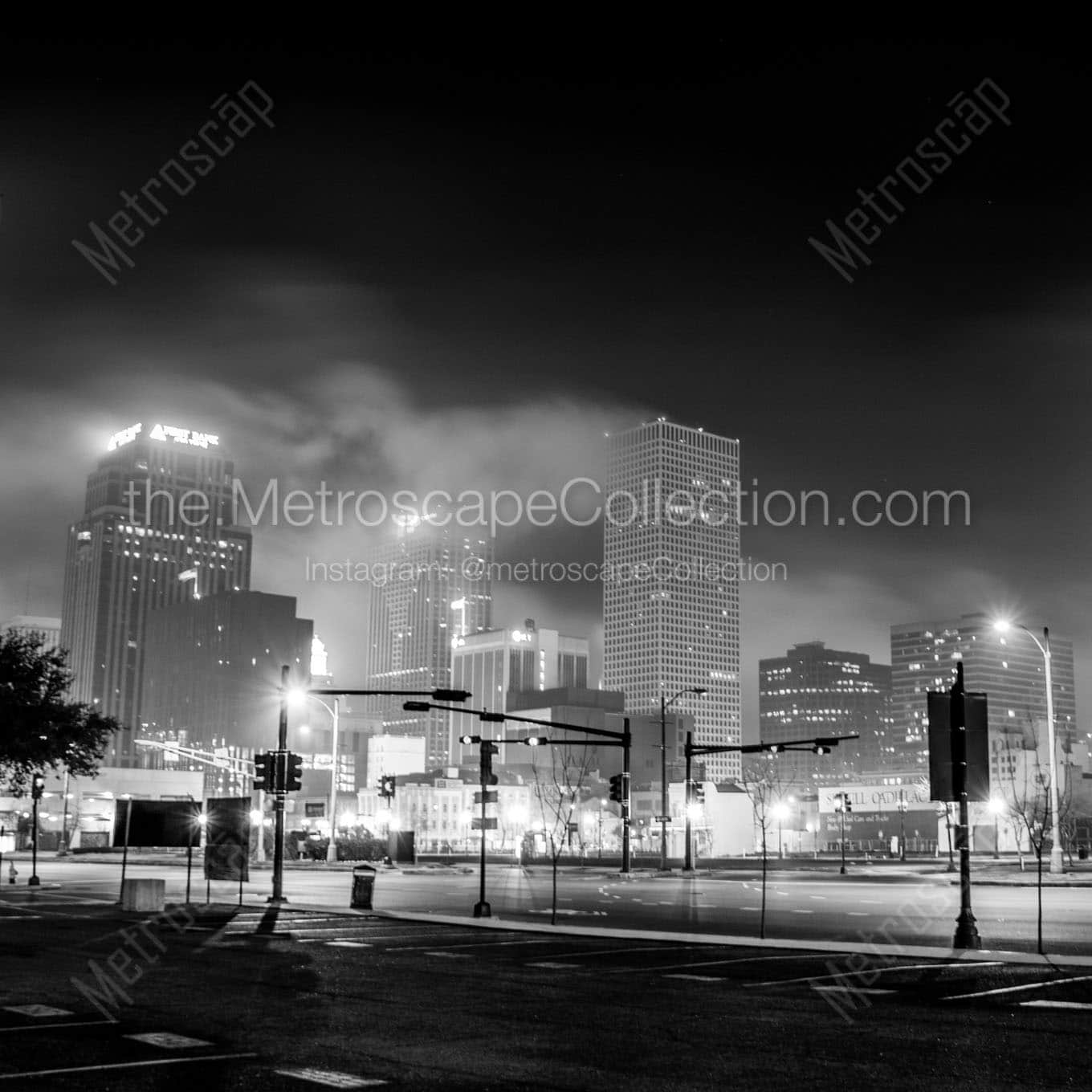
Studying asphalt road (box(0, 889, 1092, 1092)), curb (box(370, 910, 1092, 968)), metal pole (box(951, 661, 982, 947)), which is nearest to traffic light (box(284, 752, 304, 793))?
curb (box(370, 910, 1092, 968))

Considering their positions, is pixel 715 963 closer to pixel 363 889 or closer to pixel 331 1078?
pixel 331 1078

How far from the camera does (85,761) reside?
60.5m

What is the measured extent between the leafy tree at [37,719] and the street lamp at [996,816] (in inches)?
3115

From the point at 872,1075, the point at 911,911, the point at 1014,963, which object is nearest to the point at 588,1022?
the point at 872,1075

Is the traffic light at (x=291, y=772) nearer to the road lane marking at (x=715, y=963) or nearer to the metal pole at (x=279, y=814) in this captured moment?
the metal pole at (x=279, y=814)

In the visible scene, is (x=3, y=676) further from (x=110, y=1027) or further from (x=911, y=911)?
(x=110, y=1027)

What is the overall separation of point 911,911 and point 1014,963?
15556 millimetres

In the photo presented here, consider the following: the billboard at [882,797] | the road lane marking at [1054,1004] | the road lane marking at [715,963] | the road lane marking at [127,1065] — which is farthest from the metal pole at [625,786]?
the billboard at [882,797]

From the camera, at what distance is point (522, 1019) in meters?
15.1

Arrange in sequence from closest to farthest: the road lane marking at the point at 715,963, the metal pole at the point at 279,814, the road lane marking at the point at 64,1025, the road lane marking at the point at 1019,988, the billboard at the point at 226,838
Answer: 1. the road lane marking at the point at 64,1025
2. the road lane marking at the point at 1019,988
3. the road lane marking at the point at 715,963
4. the billboard at the point at 226,838
5. the metal pole at the point at 279,814

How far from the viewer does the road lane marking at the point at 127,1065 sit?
1123 cm

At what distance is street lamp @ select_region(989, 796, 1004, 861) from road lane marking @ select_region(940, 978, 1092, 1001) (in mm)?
98866

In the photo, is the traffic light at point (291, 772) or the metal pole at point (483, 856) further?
the traffic light at point (291, 772)

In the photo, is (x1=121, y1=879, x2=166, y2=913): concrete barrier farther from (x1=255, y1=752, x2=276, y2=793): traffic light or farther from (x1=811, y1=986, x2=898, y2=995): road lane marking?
(x1=811, y1=986, x2=898, y2=995): road lane marking
